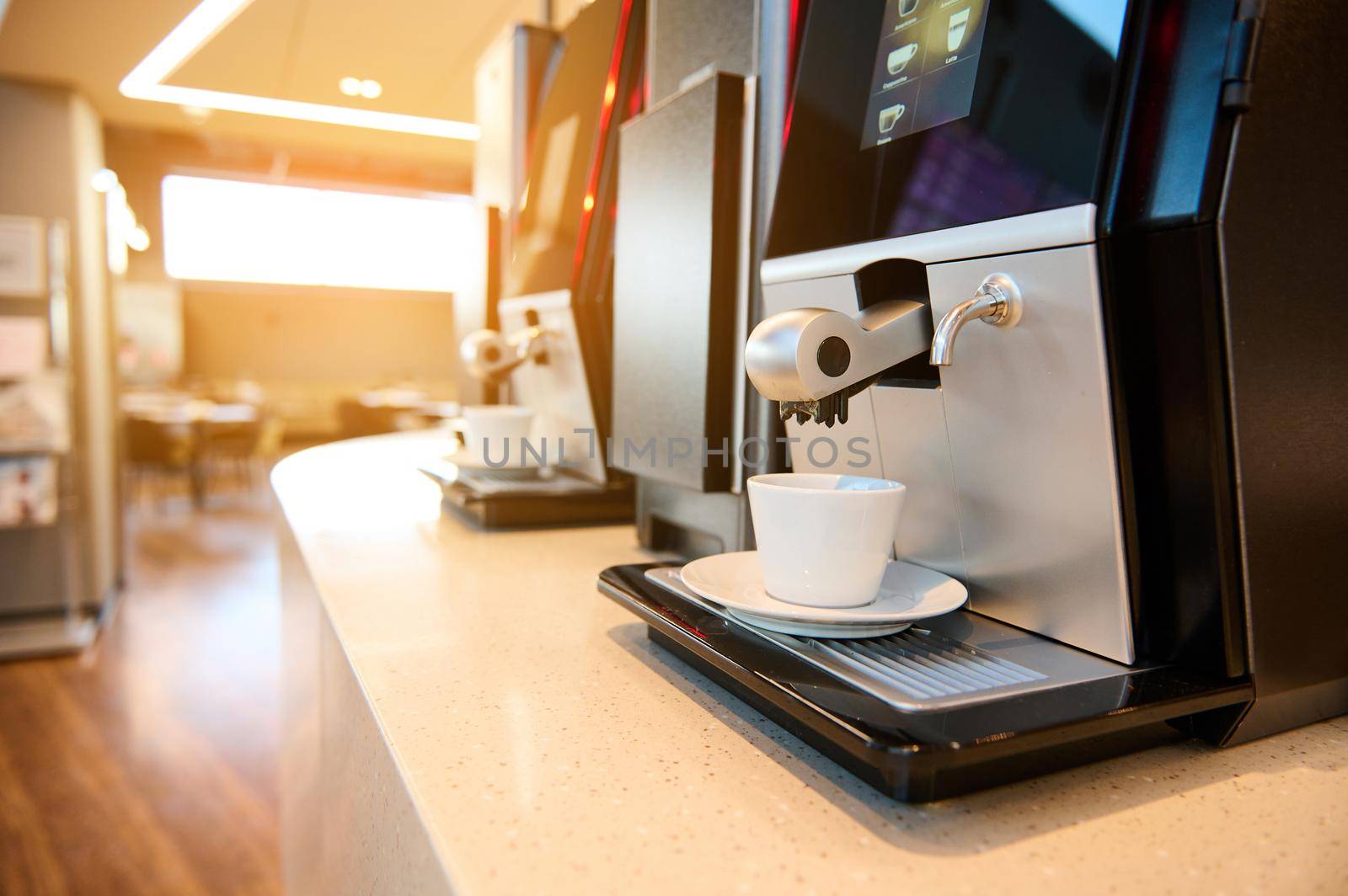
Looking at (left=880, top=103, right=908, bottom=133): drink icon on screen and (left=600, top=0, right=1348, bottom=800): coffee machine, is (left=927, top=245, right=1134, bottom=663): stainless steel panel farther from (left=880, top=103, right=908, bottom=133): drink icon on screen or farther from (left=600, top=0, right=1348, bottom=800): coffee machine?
(left=880, top=103, right=908, bottom=133): drink icon on screen

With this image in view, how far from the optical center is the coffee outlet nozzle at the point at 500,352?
3.84ft

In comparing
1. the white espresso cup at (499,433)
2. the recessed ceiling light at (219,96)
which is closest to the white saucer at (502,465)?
the white espresso cup at (499,433)

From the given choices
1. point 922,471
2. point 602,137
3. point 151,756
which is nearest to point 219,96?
point 151,756

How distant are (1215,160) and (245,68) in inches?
149

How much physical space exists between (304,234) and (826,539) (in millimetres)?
7794

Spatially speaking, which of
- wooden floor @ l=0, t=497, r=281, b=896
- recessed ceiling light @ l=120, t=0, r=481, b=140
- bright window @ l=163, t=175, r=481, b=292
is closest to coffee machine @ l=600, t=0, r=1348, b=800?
wooden floor @ l=0, t=497, r=281, b=896

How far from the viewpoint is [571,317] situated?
3.76 feet

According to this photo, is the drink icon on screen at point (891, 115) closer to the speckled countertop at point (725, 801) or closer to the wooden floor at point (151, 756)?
the speckled countertop at point (725, 801)

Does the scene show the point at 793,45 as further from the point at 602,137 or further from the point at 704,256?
the point at 602,137

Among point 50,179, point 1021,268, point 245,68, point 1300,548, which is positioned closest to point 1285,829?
point 1300,548

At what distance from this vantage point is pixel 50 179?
11.0 feet

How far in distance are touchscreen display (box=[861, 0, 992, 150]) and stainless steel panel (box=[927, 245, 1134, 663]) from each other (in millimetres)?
109

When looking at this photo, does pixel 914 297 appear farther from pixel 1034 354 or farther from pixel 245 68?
pixel 245 68

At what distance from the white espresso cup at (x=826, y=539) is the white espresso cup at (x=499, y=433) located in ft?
2.34
